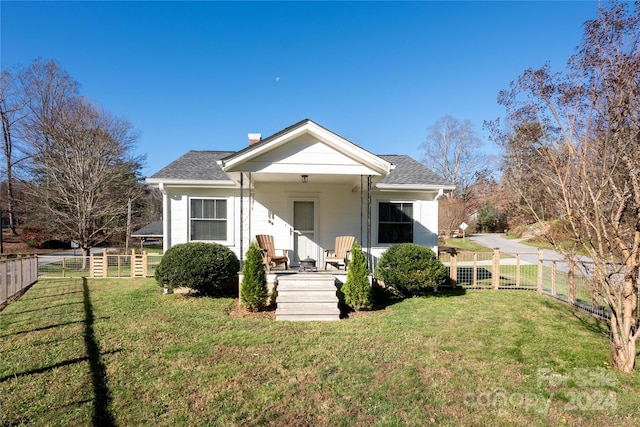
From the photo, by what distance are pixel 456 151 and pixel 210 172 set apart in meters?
29.2

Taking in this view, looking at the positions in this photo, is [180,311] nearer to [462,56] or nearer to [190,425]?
[190,425]

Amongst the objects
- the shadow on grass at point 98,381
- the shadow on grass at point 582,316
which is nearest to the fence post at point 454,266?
the shadow on grass at point 582,316

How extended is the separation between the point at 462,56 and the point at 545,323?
9.43 metres

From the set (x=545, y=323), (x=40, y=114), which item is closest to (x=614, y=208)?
(x=545, y=323)

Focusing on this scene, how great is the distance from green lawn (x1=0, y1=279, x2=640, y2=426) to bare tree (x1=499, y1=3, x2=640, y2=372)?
110 centimetres

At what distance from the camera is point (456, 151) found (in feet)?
108

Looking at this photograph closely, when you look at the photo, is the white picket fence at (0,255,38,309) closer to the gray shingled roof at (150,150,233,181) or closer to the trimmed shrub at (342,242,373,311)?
the gray shingled roof at (150,150,233,181)

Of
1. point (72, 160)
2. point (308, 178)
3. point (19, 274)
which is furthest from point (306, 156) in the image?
point (72, 160)

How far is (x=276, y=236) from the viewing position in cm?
959

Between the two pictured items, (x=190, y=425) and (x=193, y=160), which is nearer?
(x=190, y=425)

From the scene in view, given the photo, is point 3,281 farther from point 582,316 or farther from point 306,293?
point 582,316

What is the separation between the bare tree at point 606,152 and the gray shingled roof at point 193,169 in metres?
Answer: 8.08

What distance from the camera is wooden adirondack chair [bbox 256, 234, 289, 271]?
786 centimetres

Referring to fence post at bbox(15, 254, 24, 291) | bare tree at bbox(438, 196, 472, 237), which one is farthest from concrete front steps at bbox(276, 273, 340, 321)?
bare tree at bbox(438, 196, 472, 237)
